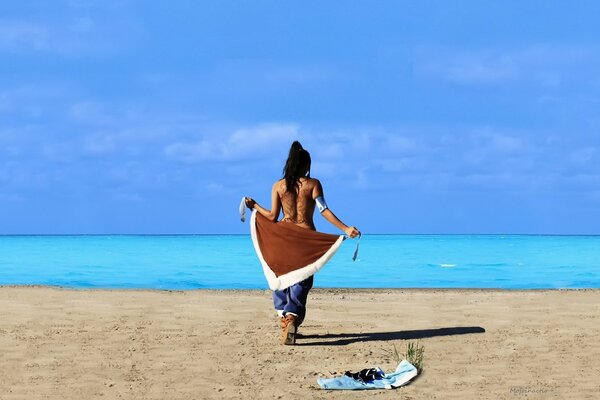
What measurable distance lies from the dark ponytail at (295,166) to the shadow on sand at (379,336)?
2.00 m

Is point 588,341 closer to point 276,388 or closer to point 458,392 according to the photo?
point 458,392

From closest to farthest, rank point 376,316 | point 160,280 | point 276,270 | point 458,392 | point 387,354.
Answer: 1. point 458,392
2. point 387,354
3. point 276,270
4. point 376,316
5. point 160,280

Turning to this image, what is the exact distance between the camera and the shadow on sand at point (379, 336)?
34.8 ft

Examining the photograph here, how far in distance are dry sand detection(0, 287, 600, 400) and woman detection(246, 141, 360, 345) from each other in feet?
1.35

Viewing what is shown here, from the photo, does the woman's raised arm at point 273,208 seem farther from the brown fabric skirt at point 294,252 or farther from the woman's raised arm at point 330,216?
the woman's raised arm at point 330,216

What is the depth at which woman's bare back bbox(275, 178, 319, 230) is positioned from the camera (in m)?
10.1

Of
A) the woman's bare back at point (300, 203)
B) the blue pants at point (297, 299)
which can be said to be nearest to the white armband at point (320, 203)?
the woman's bare back at point (300, 203)

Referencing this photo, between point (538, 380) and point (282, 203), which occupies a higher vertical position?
point (282, 203)

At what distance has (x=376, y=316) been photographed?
1332 centimetres

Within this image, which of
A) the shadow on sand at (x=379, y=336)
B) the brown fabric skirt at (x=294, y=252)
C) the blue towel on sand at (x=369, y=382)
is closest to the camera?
the blue towel on sand at (x=369, y=382)

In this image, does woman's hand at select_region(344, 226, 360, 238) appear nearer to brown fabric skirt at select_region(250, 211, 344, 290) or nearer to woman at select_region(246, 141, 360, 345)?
woman at select_region(246, 141, 360, 345)

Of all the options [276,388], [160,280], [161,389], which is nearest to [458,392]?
[276,388]

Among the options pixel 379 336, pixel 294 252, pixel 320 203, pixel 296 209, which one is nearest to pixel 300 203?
pixel 296 209

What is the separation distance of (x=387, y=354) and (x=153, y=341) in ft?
9.72
